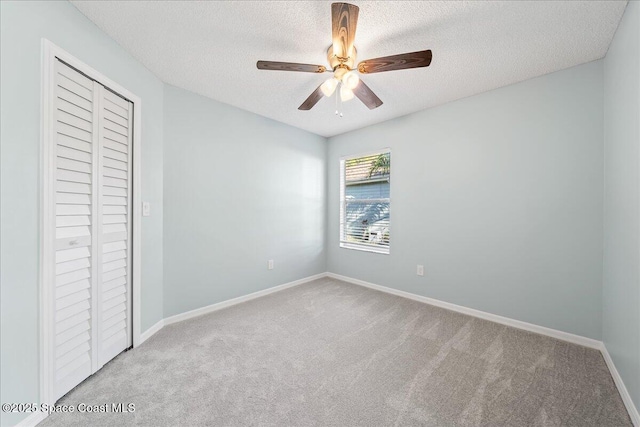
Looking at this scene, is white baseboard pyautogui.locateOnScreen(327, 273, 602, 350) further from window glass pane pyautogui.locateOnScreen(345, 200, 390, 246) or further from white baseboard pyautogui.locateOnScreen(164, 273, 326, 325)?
white baseboard pyautogui.locateOnScreen(164, 273, 326, 325)

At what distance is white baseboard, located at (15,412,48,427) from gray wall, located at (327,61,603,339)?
325 centimetres

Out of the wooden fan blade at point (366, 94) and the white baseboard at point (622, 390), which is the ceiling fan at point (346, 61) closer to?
the wooden fan blade at point (366, 94)

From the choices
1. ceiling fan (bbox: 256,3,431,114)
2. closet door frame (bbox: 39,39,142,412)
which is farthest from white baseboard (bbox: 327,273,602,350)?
closet door frame (bbox: 39,39,142,412)

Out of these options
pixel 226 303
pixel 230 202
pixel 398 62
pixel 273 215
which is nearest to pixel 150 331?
pixel 226 303

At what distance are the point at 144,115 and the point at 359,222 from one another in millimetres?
2997

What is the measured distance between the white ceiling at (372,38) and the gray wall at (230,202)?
1.60 ft

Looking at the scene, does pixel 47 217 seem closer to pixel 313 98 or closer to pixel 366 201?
pixel 313 98

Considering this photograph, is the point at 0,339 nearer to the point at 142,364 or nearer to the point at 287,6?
the point at 142,364

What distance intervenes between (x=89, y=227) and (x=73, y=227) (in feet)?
0.38

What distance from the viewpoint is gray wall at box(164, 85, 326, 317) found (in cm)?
250

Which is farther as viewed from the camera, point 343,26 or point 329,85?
point 329,85

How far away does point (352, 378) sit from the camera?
1.67m

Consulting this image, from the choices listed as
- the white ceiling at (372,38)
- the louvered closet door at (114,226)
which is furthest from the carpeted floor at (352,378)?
the white ceiling at (372,38)

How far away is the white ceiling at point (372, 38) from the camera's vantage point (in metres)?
1.49
